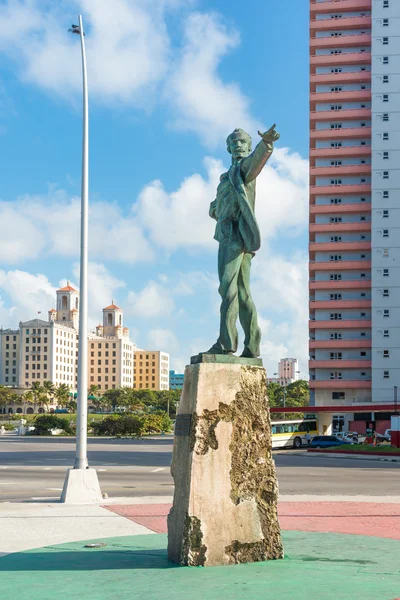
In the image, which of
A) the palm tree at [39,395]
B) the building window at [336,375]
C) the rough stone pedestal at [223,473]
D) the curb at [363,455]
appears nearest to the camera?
the rough stone pedestal at [223,473]

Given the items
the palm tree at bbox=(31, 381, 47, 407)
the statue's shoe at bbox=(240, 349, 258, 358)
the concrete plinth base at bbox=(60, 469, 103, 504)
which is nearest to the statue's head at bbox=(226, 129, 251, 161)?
the statue's shoe at bbox=(240, 349, 258, 358)

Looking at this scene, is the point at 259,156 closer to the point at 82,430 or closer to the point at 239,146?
the point at 239,146

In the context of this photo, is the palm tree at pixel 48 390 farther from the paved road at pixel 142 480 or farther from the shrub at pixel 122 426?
the paved road at pixel 142 480

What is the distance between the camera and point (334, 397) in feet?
270

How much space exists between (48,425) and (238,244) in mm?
75010

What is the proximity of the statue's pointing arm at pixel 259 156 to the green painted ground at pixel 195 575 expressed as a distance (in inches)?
179

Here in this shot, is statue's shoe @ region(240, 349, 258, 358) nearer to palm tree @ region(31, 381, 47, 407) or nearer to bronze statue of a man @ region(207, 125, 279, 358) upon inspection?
bronze statue of a man @ region(207, 125, 279, 358)

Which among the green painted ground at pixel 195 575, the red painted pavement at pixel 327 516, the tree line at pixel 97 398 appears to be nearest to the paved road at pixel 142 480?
the red painted pavement at pixel 327 516

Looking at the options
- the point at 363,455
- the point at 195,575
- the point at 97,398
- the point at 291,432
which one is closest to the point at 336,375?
the point at 291,432

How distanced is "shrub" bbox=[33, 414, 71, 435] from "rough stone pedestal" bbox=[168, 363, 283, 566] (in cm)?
7468

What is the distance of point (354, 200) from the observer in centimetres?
8519

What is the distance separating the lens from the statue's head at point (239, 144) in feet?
32.7

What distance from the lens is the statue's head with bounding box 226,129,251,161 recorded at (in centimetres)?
995

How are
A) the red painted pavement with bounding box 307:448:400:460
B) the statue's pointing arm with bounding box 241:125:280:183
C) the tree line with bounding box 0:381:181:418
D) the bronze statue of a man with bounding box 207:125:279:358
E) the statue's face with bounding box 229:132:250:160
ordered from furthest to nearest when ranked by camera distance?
1. the tree line with bounding box 0:381:181:418
2. the red painted pavement with bounding box 307:448:400:460
3. the statue's face with bounding box 229:132:250:160
4. the bronze statue of a man with bounding box 207:125:279:358
5. the statue's pointing arm with bounding box 241:125:280:183
